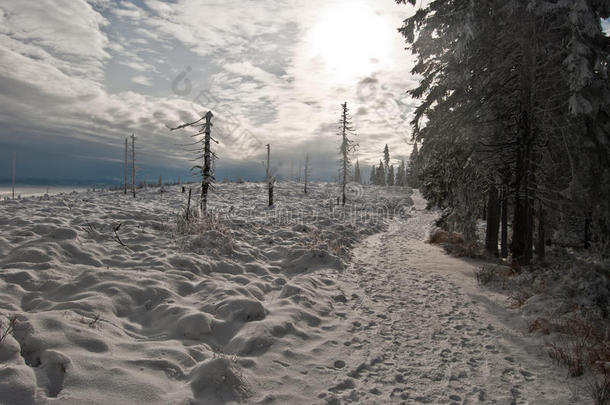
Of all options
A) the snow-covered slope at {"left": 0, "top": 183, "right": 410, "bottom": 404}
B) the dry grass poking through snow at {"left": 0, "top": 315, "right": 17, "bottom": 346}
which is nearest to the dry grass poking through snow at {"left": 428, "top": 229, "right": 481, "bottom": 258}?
the snow-covered slope at {"left": 0, "top": 183, "right": 410, "bottom": 404}

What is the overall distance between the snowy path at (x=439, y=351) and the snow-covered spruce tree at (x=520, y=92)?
3983 millimetres

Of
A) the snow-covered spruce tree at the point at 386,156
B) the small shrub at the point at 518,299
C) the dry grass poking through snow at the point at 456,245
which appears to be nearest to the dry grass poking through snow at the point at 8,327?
the small shrub at the point at 518,299

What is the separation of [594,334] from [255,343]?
4.86m

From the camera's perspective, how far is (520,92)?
8992 mm

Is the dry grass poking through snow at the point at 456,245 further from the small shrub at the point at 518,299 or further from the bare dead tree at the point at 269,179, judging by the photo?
the bare dead tree at the point at 269,179

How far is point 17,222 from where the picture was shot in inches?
344

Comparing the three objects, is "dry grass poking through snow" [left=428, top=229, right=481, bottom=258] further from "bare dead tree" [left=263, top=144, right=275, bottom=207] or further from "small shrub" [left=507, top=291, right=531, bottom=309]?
"bare dead tree" [left=263, top=144, right=275, bottom=207]

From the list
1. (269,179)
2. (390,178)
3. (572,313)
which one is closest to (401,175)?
(390,178)

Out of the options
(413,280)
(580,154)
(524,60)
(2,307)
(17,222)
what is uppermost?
(524,60)

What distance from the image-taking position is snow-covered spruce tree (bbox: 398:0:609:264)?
7777 mm

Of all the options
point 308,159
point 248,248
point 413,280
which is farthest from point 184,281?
point 308,159

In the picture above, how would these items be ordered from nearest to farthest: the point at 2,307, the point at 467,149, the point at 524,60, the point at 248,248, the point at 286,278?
the point at 2,307
the point at 286,278
the point at 524,60
the point at 248,248
the point at 467,149

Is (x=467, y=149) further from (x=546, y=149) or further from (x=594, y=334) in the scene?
(x=594, y=334)

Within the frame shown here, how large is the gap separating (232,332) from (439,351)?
3069 mm
